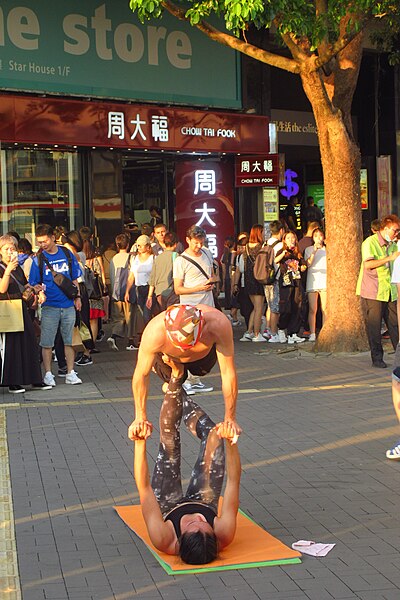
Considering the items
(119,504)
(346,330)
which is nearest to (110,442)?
(119,504)

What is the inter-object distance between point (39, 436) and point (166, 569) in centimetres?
392

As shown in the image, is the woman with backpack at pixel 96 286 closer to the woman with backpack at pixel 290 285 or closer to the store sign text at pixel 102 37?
the woman with backpack at pixel 290 285

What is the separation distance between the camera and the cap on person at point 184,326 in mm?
5840

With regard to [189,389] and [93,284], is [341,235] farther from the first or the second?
[189,389]

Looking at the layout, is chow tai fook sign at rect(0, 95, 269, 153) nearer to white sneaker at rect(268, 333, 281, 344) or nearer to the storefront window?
the storefront window

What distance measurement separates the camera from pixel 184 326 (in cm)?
583

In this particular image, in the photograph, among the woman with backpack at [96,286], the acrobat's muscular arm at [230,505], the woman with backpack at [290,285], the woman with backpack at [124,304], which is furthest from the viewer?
the woman with backpack at [290,285]

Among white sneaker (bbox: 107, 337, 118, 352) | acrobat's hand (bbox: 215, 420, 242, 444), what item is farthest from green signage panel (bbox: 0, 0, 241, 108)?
acrobat's hand (bbox: 215, 420, 242, 444)

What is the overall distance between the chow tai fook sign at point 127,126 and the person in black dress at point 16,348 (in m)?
5.50

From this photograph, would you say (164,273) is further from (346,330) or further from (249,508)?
(249,508)

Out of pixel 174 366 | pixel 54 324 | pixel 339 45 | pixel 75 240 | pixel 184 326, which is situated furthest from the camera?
pixel 75 240

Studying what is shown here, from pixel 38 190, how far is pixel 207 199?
4.05 metres

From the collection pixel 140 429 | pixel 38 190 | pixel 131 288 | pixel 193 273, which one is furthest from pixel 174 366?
pixel 38 190

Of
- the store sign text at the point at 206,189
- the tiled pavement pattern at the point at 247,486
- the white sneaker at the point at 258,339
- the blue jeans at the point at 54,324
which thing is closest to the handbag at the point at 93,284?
the tiled pavement pattern at the point at 247,486
